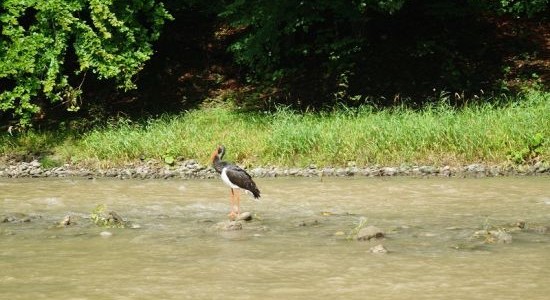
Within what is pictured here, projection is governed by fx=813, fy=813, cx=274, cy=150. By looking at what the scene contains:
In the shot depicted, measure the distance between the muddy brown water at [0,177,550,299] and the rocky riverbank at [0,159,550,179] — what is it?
690mm

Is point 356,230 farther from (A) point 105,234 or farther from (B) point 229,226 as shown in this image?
(A) point 105,234

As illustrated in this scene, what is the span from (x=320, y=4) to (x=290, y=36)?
8.56 ft

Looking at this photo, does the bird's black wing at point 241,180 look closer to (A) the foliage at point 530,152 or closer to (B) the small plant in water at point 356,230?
(B) the small plant in water at point 356,230

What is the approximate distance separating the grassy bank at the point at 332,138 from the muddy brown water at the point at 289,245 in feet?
5.21

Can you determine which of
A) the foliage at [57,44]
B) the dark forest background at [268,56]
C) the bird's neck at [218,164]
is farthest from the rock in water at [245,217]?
the foliage at [57,44]

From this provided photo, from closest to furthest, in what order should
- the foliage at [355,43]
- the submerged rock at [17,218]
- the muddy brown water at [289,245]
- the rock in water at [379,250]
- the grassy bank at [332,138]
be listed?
the muddy brown water at [289,245], the rock in water at [379,250], the submerged rock at [17,218], the grassy bank at [332,138], the foliage at [355,43]

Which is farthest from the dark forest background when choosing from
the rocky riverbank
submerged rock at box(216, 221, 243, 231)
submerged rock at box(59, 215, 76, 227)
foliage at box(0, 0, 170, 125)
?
submerged rock at box(216, 221, 243, 231)

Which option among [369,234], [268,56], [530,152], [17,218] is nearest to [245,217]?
[369,234]

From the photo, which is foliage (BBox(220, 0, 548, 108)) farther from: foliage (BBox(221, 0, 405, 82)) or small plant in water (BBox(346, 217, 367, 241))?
small plant in water (BBox(346, 217, 367, 241))

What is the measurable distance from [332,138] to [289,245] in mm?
8391

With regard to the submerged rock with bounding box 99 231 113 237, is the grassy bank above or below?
above

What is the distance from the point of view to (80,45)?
21125 millimetres

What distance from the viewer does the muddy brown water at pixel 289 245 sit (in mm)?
8078

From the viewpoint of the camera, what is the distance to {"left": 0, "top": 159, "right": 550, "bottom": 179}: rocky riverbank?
16.7 metres
